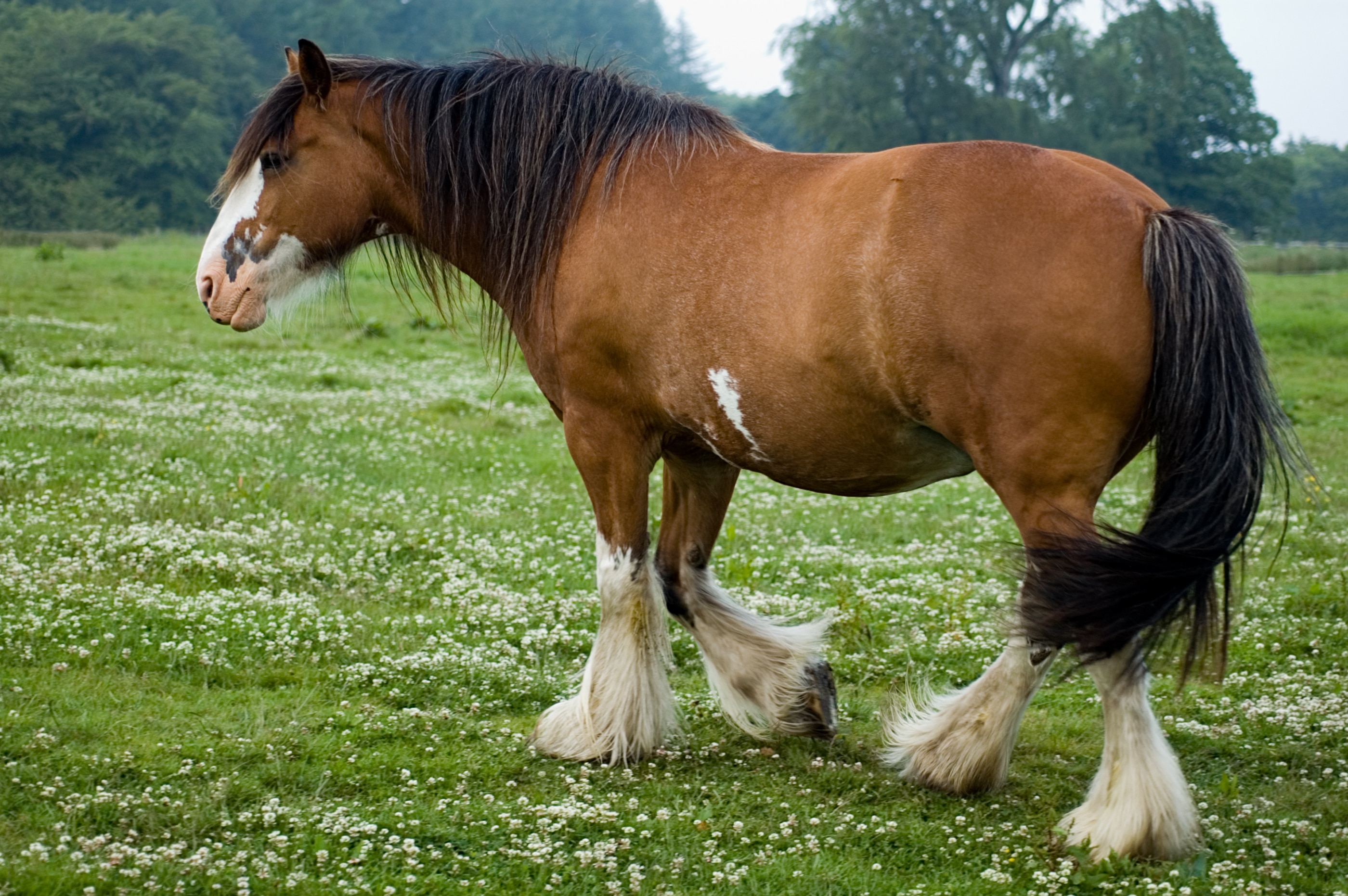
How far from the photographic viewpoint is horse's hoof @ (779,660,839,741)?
5.69m

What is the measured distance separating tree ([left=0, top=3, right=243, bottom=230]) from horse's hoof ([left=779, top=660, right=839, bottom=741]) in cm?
5868

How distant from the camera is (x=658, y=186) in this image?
5.17 m

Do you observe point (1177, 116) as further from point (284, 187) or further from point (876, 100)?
point (284, 187)

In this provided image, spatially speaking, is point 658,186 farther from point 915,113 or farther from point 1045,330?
point 915,113

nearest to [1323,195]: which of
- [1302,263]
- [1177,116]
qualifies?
[1177,116]

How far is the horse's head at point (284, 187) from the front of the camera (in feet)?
18.2

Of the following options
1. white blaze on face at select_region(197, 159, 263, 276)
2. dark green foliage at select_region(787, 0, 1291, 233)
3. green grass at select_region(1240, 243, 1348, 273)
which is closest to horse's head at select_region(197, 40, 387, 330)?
white blaze on face at select_region(197, 159, 263, 276)

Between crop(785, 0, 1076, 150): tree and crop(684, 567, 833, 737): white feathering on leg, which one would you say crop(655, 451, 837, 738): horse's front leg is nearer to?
crop(684, 567, 833, 737): white feathering on leg

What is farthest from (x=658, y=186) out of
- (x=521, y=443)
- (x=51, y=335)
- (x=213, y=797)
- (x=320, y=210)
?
(x=51, y=335)

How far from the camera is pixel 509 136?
5.56 metres

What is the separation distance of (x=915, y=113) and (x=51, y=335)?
4730cm

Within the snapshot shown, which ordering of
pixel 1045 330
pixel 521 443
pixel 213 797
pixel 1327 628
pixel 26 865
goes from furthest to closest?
1. pixel 521 443
2. pixel 1327 628
3. pixel 213 797
4. pixel 1045 330
5. pixel 26 865

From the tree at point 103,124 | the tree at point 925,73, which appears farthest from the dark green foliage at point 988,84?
the tree at point 103,124

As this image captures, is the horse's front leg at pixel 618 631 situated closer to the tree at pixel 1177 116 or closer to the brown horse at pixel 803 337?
the brown horse at pixel 803 337
